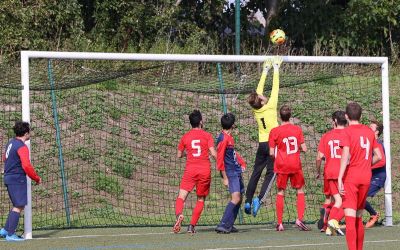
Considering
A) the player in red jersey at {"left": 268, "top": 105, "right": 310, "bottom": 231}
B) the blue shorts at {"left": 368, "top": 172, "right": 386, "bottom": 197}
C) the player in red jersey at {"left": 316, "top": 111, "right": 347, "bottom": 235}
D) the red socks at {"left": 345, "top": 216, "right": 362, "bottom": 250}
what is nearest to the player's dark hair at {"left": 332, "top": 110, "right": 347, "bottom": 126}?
the player in red jersey at {"left": 316, "top": 111, "right": 347, "bottom": 235}

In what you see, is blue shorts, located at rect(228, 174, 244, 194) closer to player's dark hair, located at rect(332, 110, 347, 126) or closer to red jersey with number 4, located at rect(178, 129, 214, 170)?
red jersey with number 4, located at rect(178, 129, 214, 170)

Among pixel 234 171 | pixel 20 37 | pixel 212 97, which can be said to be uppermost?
pixel 20 37

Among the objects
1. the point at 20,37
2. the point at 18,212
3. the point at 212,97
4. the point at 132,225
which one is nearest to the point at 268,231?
the point at 132,225

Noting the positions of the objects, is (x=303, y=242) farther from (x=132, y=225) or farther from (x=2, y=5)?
(x=2, y=5)

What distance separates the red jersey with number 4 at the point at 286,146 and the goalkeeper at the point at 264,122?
1.05 feet

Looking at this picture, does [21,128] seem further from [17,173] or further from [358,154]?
[358,154]

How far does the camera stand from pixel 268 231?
565 inches

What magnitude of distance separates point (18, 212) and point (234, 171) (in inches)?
117

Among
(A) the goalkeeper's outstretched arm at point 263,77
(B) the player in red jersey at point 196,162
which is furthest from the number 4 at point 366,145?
(A) the goalkeeper's outstretched arm at point 263,77

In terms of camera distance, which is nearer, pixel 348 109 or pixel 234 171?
pixel 348 109

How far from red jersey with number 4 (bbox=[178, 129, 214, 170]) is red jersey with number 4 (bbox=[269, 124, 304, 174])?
2.97ft

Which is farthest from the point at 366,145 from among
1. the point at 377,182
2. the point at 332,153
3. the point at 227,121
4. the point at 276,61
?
the point at 377,182

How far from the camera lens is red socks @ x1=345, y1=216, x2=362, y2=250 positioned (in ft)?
34.2

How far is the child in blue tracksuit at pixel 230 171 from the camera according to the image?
1368 centimetres
